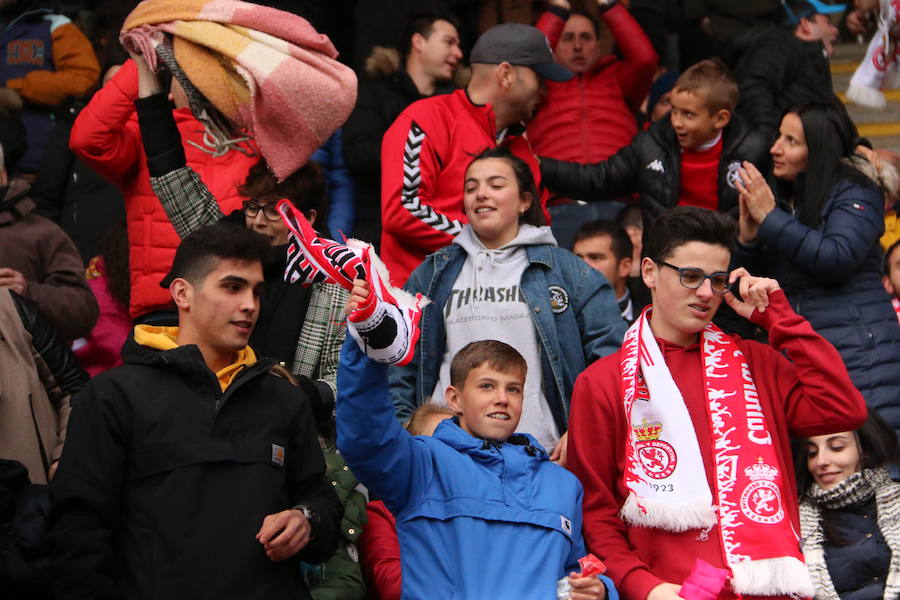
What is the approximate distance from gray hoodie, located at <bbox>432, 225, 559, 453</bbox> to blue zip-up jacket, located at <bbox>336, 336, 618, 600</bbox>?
2.64ft

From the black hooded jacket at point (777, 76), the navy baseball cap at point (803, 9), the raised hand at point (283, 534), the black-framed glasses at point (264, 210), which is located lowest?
the raised hand at point (283, 534)

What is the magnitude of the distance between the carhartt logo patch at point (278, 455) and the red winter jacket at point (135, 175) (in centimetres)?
166

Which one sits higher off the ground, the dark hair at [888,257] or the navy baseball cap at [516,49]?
the navy baseball cap at [516,49]

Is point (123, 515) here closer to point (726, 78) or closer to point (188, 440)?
point (188, 440)

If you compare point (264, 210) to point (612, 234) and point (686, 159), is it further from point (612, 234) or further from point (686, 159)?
point (686, 159)

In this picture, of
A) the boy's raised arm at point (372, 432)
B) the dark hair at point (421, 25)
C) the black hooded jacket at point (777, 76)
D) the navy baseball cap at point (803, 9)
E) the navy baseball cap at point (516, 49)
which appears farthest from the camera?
the navy baseball cap at point (803, 9)

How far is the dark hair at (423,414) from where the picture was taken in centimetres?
498

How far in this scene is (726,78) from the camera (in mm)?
6840

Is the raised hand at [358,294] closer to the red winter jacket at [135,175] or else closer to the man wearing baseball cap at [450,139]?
the red winter jacket at [135,175]

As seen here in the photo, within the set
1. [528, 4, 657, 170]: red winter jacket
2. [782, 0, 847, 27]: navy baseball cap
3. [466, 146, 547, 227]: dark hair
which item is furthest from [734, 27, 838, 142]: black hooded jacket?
[466, 146, 547, 227]: dark hair

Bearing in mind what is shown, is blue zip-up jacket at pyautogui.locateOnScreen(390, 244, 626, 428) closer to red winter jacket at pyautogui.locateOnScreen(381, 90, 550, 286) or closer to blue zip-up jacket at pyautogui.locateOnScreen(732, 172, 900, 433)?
red winter jacket at pyautogui.locateOnScreen(381, 90, 550, 286)

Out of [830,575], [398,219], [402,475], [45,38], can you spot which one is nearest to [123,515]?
[402,475]

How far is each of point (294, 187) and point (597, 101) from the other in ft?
9.15

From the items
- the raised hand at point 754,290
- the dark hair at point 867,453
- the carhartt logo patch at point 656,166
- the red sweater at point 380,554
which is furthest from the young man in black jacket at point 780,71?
the red sweater at point 380,554
